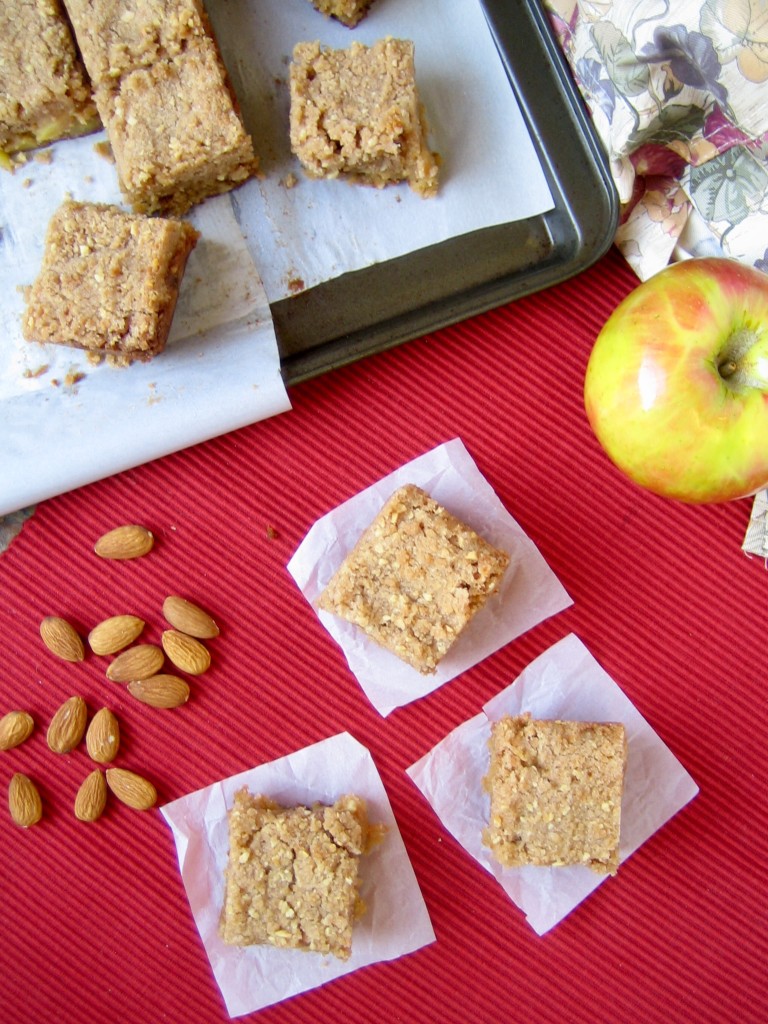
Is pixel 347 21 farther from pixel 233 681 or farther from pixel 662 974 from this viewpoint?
pixel 662 974

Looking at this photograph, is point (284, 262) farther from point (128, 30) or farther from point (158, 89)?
point (128, 30)

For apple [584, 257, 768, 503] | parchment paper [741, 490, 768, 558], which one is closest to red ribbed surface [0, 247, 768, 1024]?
parchment paper [741, 490, 768, 558]

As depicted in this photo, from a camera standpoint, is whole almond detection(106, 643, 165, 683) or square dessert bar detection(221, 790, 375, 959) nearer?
square dessert bar detection(221, 790, 375, 959)

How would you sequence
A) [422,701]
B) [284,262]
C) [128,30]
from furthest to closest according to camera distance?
[422,701]
[284,262]
[128,30]

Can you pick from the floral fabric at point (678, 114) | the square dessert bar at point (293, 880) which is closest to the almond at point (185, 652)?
the square dessert bar at point (293, 880)

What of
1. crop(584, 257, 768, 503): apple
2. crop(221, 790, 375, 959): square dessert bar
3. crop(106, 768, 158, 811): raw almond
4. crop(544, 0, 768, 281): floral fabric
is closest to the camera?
crop(544, 0, 768, 281): floral fabric

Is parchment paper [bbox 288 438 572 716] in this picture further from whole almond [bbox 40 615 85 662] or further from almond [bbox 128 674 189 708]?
→ whole almond [bbox 40 615 85 662]

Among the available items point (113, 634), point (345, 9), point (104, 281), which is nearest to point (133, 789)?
point (113, 634)
